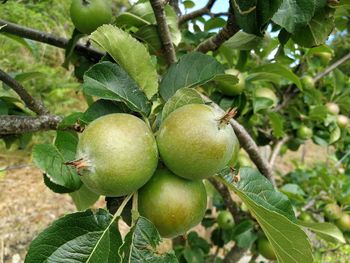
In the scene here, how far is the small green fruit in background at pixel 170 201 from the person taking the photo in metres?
0.67

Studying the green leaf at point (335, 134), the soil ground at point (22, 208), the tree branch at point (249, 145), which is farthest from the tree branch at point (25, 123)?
the soil ground at point (22, 208)

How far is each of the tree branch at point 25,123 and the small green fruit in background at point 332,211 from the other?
147 centimetres

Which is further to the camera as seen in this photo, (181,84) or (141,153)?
(181,84)

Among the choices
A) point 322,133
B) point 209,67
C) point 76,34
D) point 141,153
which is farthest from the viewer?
point 322,133

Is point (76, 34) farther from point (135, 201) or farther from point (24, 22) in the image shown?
point (24, 22)

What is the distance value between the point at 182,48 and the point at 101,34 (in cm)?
78

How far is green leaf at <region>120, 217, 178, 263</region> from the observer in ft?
2.09

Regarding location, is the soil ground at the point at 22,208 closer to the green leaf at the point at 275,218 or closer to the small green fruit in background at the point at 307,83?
the small green fruit in background at the point at 307,83

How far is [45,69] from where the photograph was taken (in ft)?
14.6

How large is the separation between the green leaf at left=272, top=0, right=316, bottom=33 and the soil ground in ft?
7.71

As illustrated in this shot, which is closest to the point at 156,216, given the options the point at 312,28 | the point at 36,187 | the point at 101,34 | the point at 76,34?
the point at 101,34

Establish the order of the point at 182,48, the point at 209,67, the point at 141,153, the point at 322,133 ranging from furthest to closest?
the point at 322,133 → the point at 182,48 → the point at 209,67 → the point at 141,153

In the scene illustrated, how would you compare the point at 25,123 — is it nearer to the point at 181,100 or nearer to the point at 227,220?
the point at 181,100

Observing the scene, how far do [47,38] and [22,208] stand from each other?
9.03 ft
